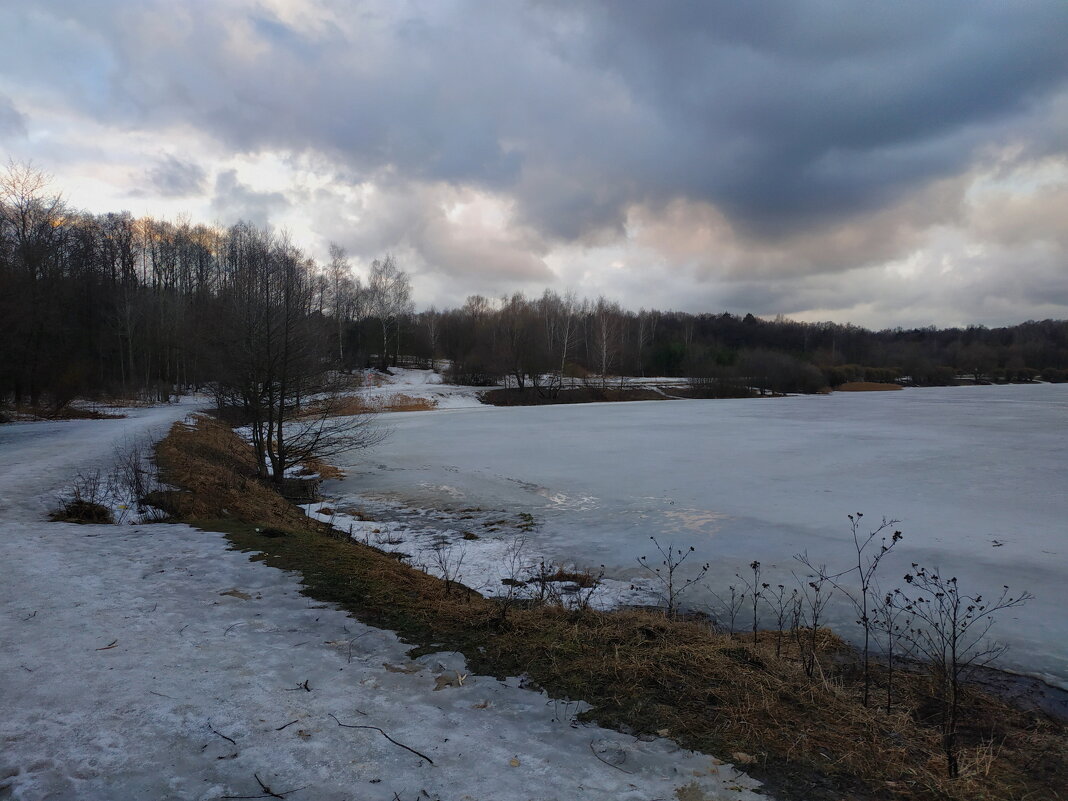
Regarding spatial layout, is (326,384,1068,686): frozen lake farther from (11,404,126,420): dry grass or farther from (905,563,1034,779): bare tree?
(11,404,126,420): dry grass

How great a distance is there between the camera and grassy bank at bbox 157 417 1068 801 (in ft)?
9.91

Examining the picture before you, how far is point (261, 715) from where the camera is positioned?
127 inches

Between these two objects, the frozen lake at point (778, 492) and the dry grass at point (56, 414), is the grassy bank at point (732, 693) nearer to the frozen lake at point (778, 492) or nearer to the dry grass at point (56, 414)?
the frozen lake at point (778, 492)

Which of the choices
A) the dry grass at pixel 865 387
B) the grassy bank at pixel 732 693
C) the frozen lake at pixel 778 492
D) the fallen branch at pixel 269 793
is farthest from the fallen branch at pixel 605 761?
the dry grass at pixel 865 387

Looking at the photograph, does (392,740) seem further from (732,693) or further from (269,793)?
(732,693)

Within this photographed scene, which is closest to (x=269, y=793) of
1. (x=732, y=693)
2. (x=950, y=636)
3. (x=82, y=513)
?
(x=732, y=693)

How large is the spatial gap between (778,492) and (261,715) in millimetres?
10711

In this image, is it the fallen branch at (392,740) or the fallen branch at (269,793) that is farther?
the fallen branch at (392,740)

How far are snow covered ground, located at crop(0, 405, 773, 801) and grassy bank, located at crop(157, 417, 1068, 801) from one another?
24cm

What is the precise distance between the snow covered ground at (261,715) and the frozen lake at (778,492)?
148 inches

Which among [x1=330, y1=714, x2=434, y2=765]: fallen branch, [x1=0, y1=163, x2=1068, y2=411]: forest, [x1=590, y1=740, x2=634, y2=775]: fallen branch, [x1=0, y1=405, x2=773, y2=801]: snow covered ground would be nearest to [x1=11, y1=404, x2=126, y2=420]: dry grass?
[x1=0, y1=163, x2=1068, y2=411]: forest

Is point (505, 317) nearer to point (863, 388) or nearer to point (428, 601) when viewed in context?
point (863, 388)

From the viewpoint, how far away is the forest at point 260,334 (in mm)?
13789

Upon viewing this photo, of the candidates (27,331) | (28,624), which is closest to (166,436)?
(27,331)
